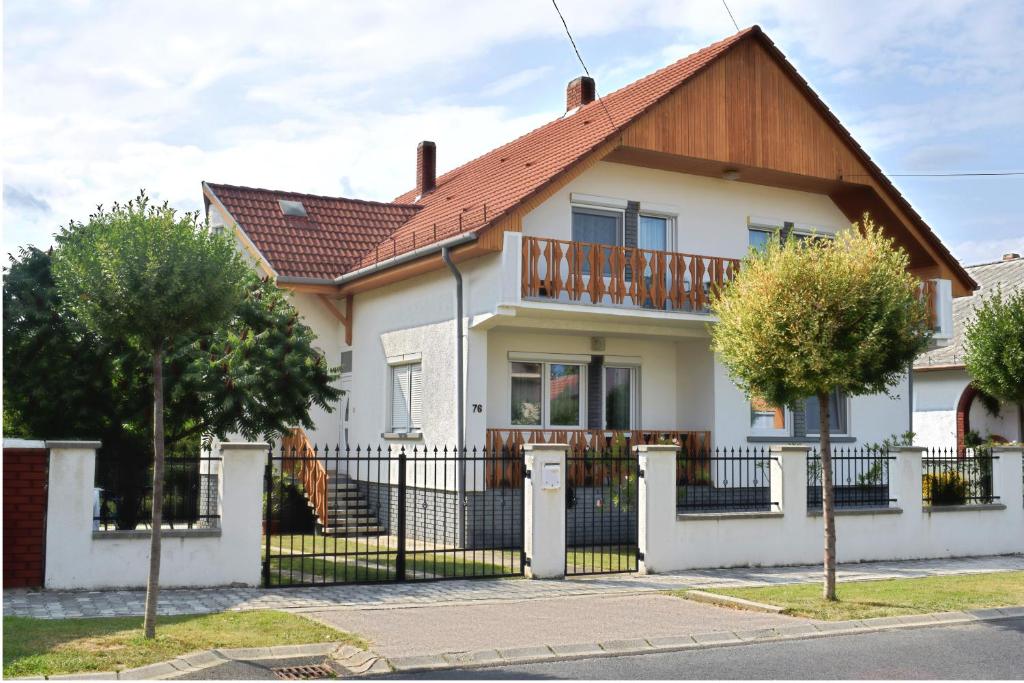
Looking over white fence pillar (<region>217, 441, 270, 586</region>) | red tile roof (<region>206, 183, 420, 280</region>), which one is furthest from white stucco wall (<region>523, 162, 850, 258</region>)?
white fence pillar (<region>217, 441, 270, 586</region>)

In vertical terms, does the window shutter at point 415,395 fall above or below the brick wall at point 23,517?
above

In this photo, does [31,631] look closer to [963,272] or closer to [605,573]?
[605,573]

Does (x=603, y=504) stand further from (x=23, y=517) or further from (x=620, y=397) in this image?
(x=23, y=517)

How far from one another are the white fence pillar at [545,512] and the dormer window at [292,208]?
11793 mm

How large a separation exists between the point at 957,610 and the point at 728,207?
11463mm

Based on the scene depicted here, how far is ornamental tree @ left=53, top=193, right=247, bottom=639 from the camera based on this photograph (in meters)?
9.20

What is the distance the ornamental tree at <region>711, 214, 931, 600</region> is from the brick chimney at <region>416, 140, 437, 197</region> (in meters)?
16.1

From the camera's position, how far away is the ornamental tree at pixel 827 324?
12133 mm

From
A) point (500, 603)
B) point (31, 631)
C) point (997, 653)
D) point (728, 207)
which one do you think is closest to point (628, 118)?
point (728, 207)

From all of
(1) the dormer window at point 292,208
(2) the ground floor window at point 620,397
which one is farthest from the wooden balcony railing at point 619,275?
(1) the dormer window at point 292,208

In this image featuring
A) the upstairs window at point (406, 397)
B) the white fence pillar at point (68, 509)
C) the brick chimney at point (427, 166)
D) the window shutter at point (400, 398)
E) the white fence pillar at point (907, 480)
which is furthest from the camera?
the brick chimney at point (427, 166)

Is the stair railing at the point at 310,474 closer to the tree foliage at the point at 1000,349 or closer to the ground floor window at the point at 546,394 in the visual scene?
the ground floor window at the point at 546,394

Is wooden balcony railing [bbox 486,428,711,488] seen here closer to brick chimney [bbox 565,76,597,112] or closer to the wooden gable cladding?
the wooden gable cladding

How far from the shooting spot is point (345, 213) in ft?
80.2
